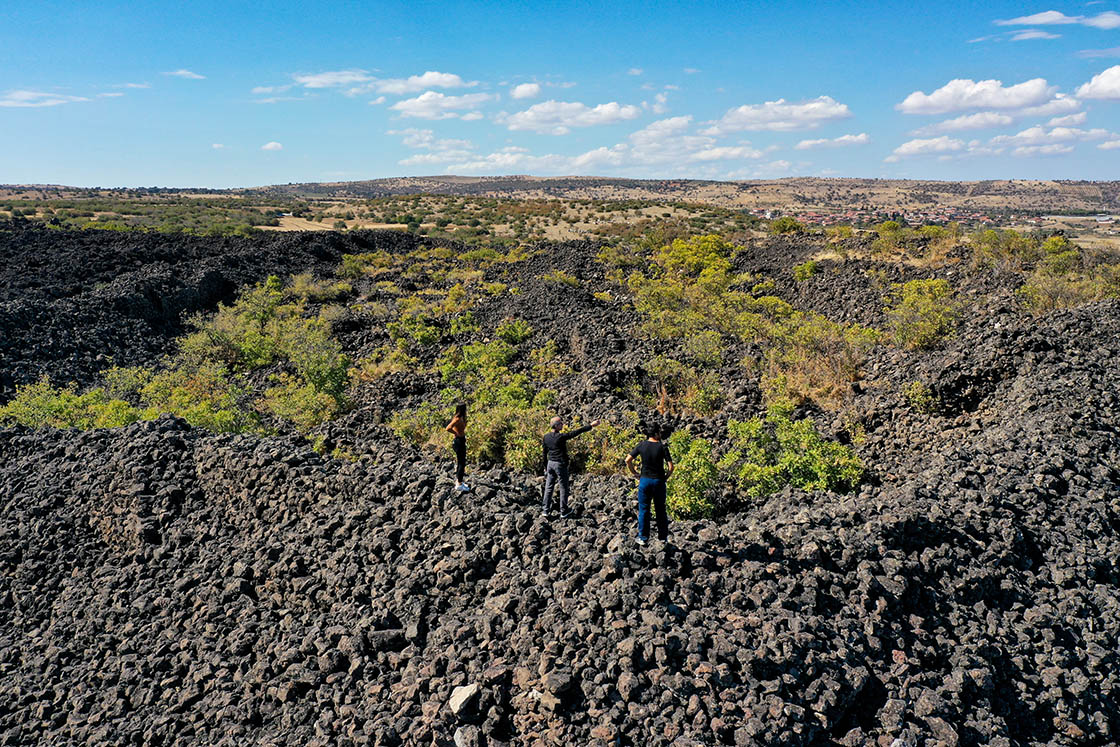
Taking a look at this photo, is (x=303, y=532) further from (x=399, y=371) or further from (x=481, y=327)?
(x=481, y=327)

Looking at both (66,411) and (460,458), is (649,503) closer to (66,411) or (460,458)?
(460,458)

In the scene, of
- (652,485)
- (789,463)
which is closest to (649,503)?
(652,485)

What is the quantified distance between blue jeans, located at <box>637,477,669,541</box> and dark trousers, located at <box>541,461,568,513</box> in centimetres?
95

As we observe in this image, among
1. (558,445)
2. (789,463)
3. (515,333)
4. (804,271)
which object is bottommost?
(789,463)

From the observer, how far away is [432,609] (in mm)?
5453

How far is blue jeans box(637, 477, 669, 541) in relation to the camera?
5.89 metres

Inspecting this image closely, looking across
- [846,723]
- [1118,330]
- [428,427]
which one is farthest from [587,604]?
[1118,330]

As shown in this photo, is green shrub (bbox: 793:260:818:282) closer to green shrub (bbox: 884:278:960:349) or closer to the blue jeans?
green shrub (bbox: 884:278:960:349)

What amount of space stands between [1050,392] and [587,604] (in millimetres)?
8237

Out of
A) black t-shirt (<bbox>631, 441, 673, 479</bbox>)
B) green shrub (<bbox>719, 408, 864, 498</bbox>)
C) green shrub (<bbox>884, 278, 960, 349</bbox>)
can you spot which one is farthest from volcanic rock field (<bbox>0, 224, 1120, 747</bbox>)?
green shrub (<bbox>884, 278, 960, 349</bbox>)

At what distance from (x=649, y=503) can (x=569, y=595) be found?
122 centimetres

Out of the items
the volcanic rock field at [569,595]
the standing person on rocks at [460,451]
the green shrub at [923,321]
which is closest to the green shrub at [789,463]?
the volcanic rock field at [569,595]

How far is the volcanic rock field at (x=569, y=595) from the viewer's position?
170 inches

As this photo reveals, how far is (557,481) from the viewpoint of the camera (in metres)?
6.82
